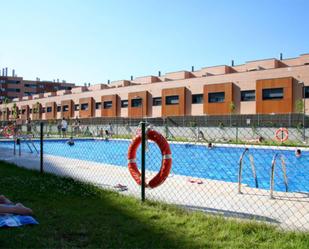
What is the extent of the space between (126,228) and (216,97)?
3636 cm

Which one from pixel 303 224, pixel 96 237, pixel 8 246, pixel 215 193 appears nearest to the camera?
pixel 8 246

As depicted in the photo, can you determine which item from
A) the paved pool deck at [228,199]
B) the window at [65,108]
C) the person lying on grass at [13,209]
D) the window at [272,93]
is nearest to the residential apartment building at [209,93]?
the window at [272,93]

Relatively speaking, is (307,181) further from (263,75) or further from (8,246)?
(263,75)

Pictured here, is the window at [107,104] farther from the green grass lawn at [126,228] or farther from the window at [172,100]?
the green grass lawn at [126,228]

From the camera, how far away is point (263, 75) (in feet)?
117

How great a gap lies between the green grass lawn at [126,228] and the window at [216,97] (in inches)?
1342

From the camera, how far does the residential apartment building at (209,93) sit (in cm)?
3403

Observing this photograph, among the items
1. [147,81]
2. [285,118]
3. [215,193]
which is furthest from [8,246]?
[147,81]

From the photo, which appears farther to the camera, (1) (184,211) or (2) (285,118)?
(2) (285,118)

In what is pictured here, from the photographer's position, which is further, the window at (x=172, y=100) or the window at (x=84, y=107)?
the window at (x=84, y=107)

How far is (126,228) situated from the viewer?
13.9 feet

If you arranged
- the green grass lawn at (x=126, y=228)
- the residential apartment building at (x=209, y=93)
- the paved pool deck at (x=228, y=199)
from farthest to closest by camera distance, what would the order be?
the residential apartment building at (x=209, y=93) < the paved pool deck at (x=228, y=199) < the green grass lawn at (x=126, y=228)

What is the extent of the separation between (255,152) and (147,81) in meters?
33.6

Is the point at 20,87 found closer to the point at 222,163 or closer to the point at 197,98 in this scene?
the point at 197,98
